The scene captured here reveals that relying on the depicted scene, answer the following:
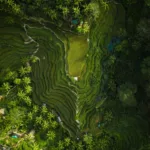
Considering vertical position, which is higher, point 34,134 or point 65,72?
point 65,72

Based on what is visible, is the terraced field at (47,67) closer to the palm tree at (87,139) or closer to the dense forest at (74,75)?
the dense forest at (74,75)

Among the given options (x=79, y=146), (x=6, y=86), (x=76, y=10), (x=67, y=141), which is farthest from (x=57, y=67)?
(x=79, y=146)

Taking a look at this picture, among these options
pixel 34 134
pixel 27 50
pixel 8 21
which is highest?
pixel 8 21

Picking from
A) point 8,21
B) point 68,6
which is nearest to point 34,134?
point 8,21

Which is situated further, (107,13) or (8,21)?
(107,13)

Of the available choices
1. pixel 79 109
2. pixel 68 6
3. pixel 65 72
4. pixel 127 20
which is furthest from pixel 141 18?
pixel 79 109

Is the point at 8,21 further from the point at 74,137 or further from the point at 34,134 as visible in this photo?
the point at 74,137

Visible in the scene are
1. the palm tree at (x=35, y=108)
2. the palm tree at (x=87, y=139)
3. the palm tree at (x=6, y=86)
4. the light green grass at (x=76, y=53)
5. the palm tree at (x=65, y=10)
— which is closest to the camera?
the palm tree at (x=65, y=10)

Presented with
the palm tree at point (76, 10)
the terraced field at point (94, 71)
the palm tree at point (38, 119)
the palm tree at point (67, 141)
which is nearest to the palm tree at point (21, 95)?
the palm tree at point (38, 119)
